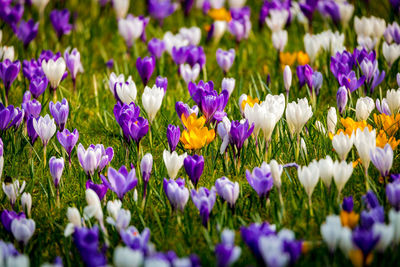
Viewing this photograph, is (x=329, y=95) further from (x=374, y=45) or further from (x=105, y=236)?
(x=105, y=236)

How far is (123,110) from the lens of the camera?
2.83m

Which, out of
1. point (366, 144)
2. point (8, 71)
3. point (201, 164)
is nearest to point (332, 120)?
point (366, 144)

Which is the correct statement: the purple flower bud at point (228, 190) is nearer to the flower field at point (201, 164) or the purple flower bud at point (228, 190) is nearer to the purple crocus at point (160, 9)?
the flower field at point (201, 164)

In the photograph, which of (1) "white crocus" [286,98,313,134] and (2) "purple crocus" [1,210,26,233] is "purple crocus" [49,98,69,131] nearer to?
(2) "purple crocus" [1,210,26,233]

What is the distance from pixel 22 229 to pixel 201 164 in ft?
2.81

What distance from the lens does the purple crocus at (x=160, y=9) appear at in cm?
531

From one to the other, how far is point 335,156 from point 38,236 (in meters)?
1.55

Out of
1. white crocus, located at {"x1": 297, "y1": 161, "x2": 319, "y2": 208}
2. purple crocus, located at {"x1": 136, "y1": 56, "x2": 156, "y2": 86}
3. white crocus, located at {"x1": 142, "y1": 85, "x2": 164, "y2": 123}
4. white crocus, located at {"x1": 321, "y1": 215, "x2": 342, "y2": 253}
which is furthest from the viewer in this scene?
purple crocus, located at {"x1": 136, "y1": 56, "x2": 156, "y2": 86}

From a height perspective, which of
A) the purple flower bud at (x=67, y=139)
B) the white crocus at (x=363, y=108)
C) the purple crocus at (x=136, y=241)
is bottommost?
the purple crocus at (x=136, y=241)

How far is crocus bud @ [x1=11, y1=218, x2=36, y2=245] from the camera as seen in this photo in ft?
7.36

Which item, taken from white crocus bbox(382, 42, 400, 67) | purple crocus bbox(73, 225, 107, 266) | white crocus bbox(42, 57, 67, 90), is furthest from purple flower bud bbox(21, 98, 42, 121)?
white crocus bbox(382, 42, 400, 67)

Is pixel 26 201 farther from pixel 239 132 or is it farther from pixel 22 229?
pixel 239 132

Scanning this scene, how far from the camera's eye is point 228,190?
238 cm

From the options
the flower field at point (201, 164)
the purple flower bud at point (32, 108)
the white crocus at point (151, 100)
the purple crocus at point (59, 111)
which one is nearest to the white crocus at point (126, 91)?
the flower field at point (201, 164)
